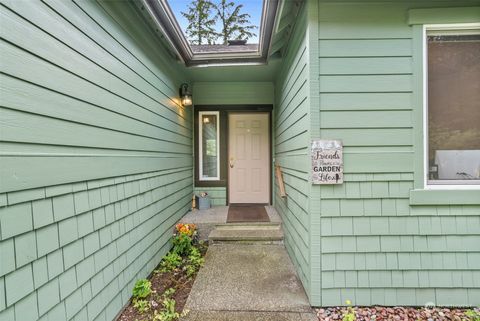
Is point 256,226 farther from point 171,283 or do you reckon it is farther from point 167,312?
point 167,312

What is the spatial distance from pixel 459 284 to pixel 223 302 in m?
2.00

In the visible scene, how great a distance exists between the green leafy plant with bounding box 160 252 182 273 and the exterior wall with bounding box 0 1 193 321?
0.66 feet

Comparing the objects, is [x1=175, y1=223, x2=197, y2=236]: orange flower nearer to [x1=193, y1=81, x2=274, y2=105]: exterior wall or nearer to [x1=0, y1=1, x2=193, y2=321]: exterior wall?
[x1=0, y1=1, x2=193, y2=321]: exterior wall

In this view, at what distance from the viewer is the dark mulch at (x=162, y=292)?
6.48 feet

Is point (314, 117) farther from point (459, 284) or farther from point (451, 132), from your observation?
point (459, 284)

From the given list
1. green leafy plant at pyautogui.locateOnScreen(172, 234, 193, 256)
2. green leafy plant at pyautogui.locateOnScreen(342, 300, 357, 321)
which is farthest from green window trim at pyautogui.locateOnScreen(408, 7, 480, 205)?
green leafy plant at pyautogui.locateOnScreen(172, 234, 193, 256)

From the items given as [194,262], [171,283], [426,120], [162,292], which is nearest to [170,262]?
[194,262]

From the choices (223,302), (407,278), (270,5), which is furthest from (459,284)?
(270,5)

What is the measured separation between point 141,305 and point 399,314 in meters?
2.18

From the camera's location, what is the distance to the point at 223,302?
80.7 inches

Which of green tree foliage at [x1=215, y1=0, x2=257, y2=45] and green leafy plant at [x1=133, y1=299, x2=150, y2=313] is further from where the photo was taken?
green tree foliage at [x1=215, y1=0, x2=257, y2=45]

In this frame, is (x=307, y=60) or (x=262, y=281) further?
(x=262, y=281)

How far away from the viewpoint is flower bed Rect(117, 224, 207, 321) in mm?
1992

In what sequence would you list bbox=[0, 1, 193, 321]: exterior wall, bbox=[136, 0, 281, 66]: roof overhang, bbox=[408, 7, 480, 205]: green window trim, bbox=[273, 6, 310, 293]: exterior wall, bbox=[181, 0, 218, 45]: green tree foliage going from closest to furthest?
bbox=[0, 1, 193, 321]: exterior wall, bbox=[408, 7, 480, 205]: green window trim, bbox=[273, 6, 310, 293]: exterior wall, bbox=[136, 0, 281, 66]: roof overhang, bbox=[181, 0, 218, 45]: green tree foliage
